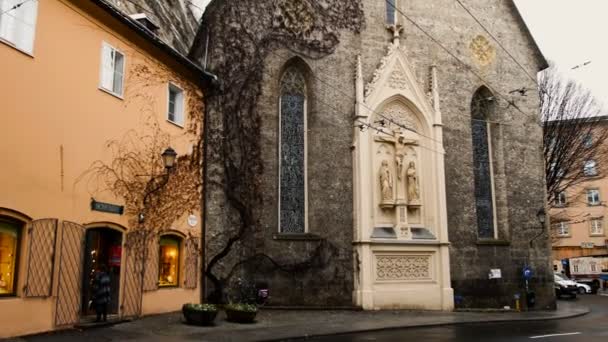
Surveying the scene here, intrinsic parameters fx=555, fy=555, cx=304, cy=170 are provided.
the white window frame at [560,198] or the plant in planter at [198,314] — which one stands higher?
the white window frame at [560,198]

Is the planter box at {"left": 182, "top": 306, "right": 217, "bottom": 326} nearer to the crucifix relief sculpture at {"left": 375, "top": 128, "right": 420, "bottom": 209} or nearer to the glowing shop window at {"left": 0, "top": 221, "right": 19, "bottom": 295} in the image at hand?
the glowing shop window at {"left": 0, "top": 221, "right": 19, "bottom": 295}

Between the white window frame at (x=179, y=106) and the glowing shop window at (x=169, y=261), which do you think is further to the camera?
the white window frame at (x=179, y=106)

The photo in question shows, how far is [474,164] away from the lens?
23.8 metres

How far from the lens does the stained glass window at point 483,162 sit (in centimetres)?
2341

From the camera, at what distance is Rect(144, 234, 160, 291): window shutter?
1497 centimetres

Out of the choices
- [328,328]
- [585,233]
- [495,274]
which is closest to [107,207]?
[328,328]

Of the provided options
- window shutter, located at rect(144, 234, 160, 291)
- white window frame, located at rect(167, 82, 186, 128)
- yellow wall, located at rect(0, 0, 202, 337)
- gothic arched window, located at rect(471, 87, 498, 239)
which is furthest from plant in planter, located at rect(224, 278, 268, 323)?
gothic arched window, located at rect(471, 87, 498, 239)

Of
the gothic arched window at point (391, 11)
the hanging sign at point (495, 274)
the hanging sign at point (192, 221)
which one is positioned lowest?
the hanging sign at point (495, 274)

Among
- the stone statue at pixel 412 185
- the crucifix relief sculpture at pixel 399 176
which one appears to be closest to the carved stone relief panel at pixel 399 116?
the crucifix relief sculpture at pixel 399 176

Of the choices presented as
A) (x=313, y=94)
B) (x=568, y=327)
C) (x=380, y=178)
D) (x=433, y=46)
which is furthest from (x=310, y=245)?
(x=433, y=46)

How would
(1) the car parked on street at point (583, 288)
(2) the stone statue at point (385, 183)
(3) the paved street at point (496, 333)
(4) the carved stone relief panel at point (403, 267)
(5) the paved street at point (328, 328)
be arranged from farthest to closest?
1. (1) the car parked on street at point (583, 288)
2. (2) the stone statue at point (385, 183)
3. (4) the carved stone relief panel at point (403, 267)
4. (3) the paved street at point (496, 333)
5. (5) the paved street at point (328, 328)

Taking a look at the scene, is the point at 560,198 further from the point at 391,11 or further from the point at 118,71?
the point at 118,71

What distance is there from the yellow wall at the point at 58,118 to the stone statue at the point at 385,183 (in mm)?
8892

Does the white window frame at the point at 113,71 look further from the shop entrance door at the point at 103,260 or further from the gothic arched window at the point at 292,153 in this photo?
the gothic arched window at the point at 292,153
